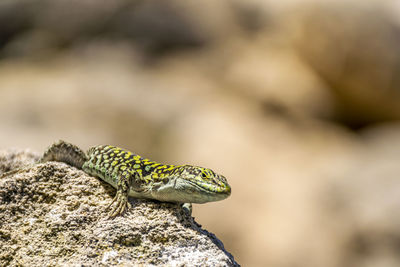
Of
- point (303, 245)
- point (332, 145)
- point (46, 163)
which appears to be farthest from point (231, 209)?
point (46, 163)

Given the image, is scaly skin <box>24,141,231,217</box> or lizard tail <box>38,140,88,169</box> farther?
lizard tail <box>38,140,88,169</box>

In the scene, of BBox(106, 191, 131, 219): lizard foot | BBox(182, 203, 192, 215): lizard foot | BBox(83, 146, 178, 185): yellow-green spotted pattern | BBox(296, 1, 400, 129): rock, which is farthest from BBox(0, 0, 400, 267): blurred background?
BBox(106, 191, 131, 219): lizard foot

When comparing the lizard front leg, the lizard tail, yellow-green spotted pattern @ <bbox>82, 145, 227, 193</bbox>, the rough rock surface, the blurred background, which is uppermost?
the blurred background

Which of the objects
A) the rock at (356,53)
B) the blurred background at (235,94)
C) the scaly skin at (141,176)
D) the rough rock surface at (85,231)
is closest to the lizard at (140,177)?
the scaly skin at (141,176)

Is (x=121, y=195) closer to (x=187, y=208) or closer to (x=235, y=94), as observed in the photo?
(x=187, y=208)

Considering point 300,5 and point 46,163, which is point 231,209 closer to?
point 300,5

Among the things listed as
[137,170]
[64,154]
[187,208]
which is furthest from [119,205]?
[64,154]

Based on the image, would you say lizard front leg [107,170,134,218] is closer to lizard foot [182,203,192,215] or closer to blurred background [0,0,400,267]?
lizard foot [182,203,192,215]

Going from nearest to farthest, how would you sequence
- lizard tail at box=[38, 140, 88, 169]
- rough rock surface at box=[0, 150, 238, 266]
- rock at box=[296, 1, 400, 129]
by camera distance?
1. rough rock surface at box=[0, 150, 238, 266]
2. lizard tail at box=[38, 140, 88, 169]
3. rock at box=[296, 1, 400, 129]
